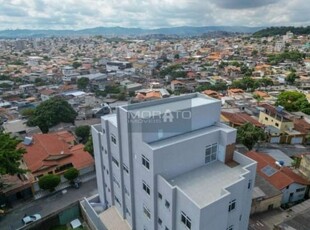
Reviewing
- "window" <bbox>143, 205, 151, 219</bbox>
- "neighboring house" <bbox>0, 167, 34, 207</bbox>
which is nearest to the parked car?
"neighboring house" <bbox>0, 167, 34, 207</bbox>

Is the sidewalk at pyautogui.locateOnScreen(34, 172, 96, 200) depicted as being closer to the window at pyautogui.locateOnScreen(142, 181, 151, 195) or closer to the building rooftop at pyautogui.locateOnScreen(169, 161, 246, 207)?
the window at pyautogui.locateOnScreen(142, 181, 151, 195)

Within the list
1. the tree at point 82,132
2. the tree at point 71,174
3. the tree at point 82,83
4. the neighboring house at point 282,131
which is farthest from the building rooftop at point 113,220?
the tree at point 82,83

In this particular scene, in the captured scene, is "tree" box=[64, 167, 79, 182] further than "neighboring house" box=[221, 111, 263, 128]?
No

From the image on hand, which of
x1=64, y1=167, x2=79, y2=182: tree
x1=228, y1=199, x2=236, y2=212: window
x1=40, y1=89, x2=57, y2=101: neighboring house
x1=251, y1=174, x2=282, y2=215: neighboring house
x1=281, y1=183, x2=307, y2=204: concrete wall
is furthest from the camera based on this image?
x1=40, y1=89, x2=57, y2=101: neighboring house

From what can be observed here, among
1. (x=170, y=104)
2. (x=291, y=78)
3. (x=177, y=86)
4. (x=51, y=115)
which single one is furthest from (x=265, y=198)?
(x=291, y=78)

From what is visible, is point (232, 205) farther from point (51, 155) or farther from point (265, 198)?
point (51, 155)

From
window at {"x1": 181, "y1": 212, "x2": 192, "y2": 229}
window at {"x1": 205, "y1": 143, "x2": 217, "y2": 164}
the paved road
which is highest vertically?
window at {"x1": 205, "y1": 143, "x2": 217, "y2": 164}

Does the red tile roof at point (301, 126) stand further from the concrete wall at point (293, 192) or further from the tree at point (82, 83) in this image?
the tree at point (82, 83)

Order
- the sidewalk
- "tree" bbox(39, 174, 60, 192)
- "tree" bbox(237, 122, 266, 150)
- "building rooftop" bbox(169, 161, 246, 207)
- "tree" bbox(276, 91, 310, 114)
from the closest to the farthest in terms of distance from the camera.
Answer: "building rooftop" bbox(169, 161, 246, 207)
"tree" bbox(39, 174, 60, 192)
the sidewalk
"tree" bbox(237, 122, 266, 150)
"tree" bbox(276, 91, 310, 114)
